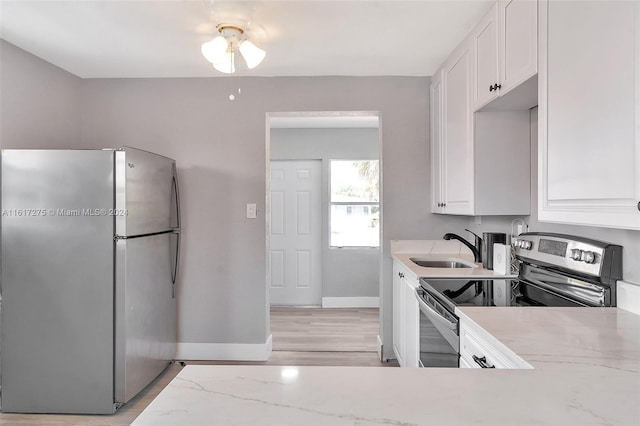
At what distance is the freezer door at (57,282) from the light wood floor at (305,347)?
0.07 metres

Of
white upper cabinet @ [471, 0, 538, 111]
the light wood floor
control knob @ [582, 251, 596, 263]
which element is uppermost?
white upper cabinet @ [471, 0, 538, 111]

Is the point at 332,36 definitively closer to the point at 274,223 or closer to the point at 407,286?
the point at 407,286

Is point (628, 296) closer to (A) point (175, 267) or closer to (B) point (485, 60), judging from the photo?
(B) point (485, 60)

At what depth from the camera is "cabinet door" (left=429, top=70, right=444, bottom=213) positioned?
9.14 feet

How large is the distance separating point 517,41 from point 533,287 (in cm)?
115

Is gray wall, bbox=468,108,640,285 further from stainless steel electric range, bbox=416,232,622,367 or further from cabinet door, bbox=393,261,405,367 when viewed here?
cabinet door, bbox=393,261,405,367

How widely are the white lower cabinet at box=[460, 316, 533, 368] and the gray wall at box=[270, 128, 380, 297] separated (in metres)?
3.35

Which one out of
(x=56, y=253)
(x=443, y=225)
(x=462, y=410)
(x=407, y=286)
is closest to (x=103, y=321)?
(x=56, y=253)

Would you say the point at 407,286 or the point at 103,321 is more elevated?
the point at 407,286

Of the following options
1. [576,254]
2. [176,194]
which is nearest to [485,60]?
[576,254]

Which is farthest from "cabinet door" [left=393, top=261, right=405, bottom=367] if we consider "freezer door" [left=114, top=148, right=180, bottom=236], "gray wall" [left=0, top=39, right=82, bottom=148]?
"gray wall" [left=0, top=39, right=82, bottom=148]

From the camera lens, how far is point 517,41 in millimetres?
1662

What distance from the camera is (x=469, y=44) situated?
224 centimetres

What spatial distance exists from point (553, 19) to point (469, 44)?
913 millimetres
